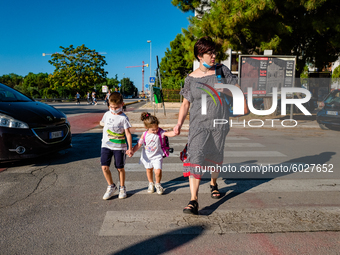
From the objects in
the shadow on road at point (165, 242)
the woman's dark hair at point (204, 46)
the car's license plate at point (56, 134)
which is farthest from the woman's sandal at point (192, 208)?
the car's license plate at point (56, 134)

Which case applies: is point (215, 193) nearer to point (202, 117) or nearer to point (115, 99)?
point (202, 117)

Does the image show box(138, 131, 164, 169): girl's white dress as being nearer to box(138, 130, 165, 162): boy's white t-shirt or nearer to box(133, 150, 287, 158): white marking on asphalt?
box(138, 130, 165, 162): boy's white t-shirt

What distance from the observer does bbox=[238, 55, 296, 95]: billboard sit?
13.7 meters

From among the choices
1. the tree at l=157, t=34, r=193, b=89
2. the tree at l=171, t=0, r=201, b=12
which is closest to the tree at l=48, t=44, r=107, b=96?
the tree at l=157, t=34, r=193, b=89

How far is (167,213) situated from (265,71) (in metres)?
12.1

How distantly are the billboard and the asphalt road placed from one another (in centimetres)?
886

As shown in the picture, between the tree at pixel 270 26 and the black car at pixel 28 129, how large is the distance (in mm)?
10079

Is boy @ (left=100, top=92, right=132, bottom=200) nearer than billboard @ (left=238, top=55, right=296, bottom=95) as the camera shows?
Yes

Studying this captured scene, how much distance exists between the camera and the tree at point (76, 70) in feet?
184

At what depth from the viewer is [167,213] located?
331 cm

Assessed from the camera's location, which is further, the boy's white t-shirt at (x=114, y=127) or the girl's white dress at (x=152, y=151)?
the girl's white dress at (x=152, y=151)

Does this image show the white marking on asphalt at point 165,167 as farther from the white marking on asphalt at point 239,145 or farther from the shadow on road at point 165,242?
the shadow on road at point 165,242

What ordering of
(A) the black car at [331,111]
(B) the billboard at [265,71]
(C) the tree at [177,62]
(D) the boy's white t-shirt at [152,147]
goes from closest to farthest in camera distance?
1. (D) the boy's white t-shirt at [152,147]
2. (A) the black car at [331,111]
3. (B) the billboard at [265,71]
4. (C) the tree at [177,62]

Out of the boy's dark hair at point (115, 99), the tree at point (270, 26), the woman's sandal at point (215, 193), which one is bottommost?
the woman's sandal at point (215, 193)
